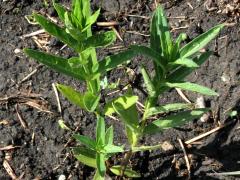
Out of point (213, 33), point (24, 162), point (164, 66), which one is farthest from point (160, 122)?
point (24, 162)

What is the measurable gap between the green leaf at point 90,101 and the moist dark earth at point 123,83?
55cm

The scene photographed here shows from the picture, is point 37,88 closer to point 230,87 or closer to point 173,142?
point 173,142

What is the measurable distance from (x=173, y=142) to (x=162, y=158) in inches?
3.9

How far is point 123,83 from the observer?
8.40ft

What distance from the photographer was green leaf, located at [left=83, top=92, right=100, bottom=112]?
1.90 metres

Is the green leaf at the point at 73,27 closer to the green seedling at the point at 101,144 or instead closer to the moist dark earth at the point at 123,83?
the green seedling at the point at 101,144

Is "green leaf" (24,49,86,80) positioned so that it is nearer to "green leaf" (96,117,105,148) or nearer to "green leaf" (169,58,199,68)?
"green leaf" (96,117,105,148)

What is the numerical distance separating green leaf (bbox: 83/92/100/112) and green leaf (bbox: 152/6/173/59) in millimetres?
319

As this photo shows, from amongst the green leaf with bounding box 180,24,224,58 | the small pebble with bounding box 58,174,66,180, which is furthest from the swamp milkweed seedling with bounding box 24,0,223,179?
the small pebble with bounding box 58,174,66,180

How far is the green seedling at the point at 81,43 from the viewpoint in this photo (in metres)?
1.76

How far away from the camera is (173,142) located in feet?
8.00

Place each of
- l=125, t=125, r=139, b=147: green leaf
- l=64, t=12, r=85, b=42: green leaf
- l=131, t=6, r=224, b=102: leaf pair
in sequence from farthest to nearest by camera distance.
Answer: l=125, t=125, r=139, b=147: green leaf → l=131, t=6, r=224, b=102: leaf pair → l=64, t=12, r=85, b=42: green leaf

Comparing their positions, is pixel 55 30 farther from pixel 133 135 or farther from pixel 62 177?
pixel 62 177

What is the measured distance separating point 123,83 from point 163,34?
2.36 feet
